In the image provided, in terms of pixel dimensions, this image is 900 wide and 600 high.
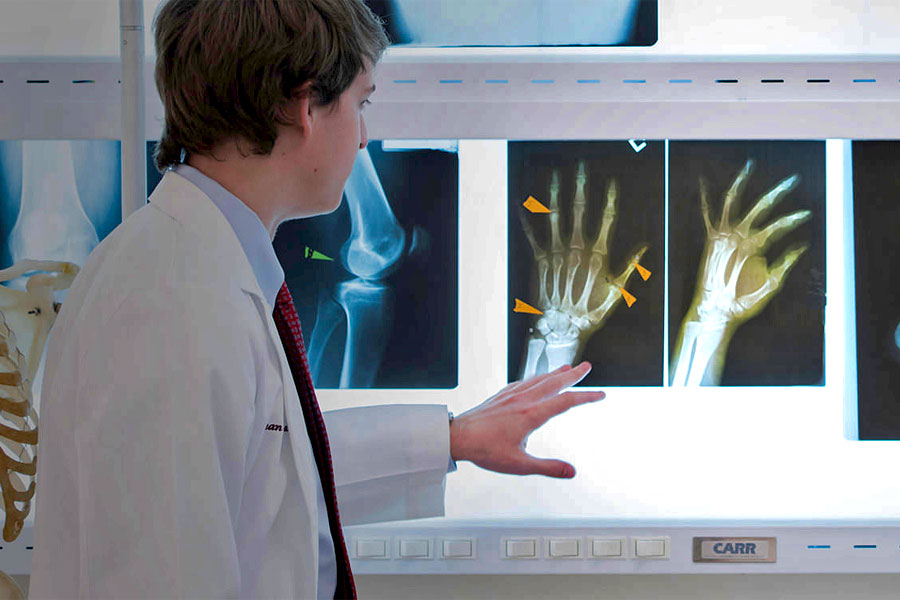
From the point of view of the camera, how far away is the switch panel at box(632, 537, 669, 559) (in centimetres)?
145

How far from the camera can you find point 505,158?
1467 millimetres

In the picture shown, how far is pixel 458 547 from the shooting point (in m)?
1.46

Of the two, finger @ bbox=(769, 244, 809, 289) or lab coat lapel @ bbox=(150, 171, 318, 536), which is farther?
finger @ bbox=(769, 244, 809, 289)

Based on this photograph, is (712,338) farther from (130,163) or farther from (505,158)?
(130,163)

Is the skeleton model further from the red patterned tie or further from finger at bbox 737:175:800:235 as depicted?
finger at bbox 737:175:800:235

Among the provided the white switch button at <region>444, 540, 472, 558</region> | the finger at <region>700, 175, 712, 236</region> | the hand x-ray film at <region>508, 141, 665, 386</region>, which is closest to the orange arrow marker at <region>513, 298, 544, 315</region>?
the hand x-ray film at <region>508, 141, 665, 386</region>

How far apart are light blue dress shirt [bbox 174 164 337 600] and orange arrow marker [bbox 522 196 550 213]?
0.70 m

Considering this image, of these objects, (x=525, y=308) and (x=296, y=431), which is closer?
(x=296, y=431)

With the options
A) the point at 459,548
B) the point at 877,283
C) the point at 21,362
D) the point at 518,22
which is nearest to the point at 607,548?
the point at 459,548

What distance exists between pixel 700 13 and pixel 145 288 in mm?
1275

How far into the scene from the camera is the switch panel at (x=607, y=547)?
145 centimetres

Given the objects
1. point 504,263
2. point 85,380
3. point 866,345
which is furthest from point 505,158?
point 85,380

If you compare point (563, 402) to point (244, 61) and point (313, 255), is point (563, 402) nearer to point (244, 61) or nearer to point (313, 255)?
point (244, 61)

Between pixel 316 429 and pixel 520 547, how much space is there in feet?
2.43
